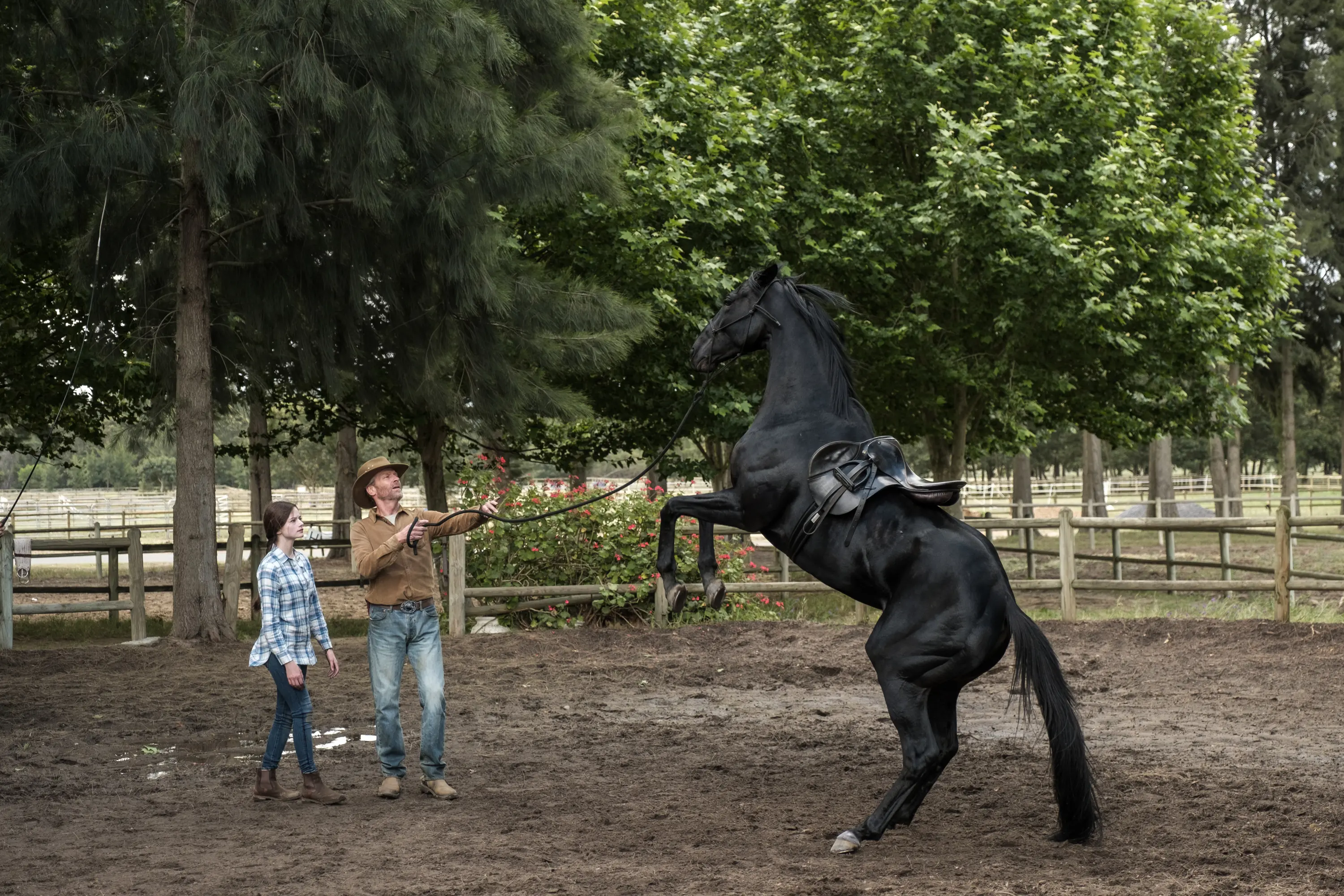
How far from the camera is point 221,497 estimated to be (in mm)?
45406

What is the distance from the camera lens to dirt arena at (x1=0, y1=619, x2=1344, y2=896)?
4379 mm

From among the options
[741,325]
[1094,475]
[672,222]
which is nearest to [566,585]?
[672,222]

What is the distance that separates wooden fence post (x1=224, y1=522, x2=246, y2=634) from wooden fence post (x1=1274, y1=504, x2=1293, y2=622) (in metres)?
9.82

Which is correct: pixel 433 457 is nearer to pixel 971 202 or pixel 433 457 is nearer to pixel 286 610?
pixel 971 202

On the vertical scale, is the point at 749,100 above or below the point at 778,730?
above

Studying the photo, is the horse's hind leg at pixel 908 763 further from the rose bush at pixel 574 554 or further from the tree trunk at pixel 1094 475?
the tree trunk at pixel 1094 475

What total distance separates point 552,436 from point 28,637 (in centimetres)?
709

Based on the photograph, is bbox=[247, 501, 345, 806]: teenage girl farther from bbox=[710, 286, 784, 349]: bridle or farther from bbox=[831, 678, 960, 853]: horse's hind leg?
bbox=[831, 678, 960, 853]: horse's hind leg

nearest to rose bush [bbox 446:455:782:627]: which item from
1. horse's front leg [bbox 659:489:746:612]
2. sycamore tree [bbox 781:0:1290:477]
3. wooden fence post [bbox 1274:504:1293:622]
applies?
sycamore tree [bbox 781:0:1290:477]

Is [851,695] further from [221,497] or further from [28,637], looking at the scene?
[221,497]

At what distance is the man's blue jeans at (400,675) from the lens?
5586 mm

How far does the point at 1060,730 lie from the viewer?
4.75 meters

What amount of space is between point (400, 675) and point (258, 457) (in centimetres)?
1146

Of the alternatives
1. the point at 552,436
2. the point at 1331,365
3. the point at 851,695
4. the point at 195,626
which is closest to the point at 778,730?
the point at 851,695
